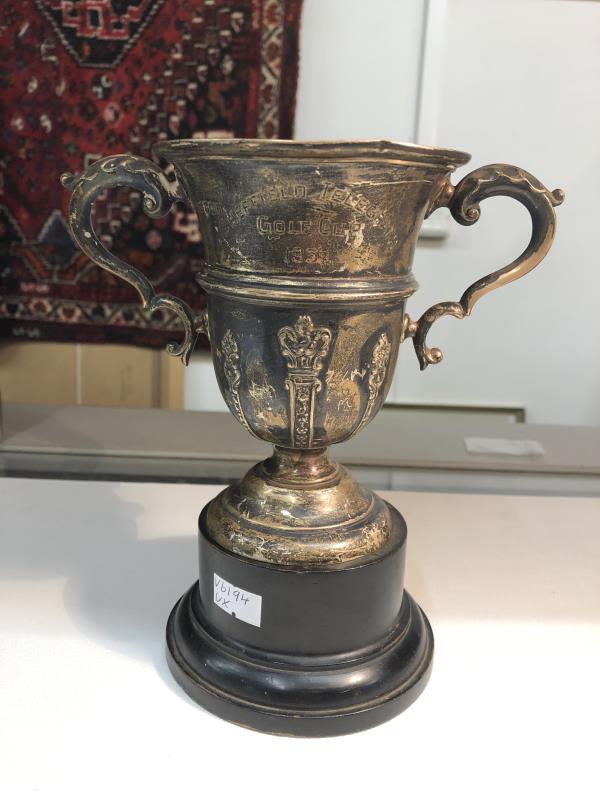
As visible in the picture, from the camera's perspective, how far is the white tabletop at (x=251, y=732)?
0.64 metres

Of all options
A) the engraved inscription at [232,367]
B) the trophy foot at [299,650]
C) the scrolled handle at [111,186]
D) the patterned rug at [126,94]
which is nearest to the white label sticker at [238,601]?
the trophy foot at [299,650]

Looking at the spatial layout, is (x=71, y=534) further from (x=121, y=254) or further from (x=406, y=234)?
(x=121, y=254)

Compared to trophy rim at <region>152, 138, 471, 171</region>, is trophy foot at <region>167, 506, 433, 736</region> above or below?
below

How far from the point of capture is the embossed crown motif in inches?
25.5

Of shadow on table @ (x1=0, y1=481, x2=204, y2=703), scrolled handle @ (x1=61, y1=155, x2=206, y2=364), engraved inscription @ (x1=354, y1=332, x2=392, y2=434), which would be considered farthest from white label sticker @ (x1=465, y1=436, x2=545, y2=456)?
scrolled handle @ (x1=61, y1=155, x2=206, y2=364)

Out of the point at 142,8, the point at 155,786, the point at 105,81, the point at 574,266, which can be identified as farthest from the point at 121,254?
the point at 155,786

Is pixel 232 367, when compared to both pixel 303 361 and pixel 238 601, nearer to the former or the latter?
pixel 303 361

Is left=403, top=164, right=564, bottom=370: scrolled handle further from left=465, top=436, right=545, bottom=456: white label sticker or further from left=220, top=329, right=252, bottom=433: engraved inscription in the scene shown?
left=465, top=436, right=545, bottom=456: white label sticker

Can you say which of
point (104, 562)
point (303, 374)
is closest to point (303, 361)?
point (303, 374)

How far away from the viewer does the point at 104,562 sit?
984mm

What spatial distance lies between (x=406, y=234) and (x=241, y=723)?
0.50 meters

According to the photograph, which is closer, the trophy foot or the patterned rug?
the trophy foot

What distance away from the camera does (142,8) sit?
1526 millimetres

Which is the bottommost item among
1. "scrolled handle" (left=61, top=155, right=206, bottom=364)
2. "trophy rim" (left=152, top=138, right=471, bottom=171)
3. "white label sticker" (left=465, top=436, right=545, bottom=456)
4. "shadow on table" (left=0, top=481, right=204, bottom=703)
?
"shadow on table" (left=0, top=481, right=204, bottom=703)
